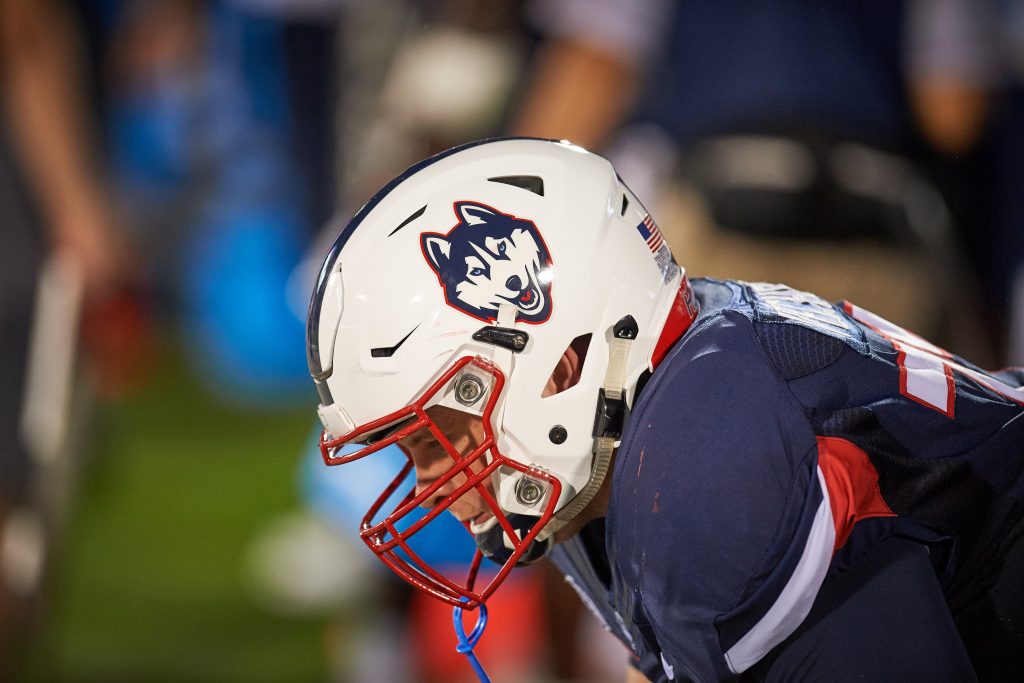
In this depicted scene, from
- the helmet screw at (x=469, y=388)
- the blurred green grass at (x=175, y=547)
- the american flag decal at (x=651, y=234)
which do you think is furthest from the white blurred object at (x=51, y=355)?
the american flag decal at (x=651, y=234)

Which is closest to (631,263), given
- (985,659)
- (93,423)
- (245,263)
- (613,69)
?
(985,659)

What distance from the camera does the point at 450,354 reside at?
1.52m

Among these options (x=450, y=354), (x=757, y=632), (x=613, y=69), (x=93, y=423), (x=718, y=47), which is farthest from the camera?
(x=93, y=423)

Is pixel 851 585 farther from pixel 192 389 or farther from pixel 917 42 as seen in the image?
pixel 192 389

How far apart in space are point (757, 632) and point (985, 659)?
0.39 meters

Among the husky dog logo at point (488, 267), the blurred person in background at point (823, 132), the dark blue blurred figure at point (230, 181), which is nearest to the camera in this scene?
the husky dog logo at point (488, 267)

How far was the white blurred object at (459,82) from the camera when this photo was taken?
361 centimetres

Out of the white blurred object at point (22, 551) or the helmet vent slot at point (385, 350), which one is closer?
the helmet vent slot at point (385, 350)

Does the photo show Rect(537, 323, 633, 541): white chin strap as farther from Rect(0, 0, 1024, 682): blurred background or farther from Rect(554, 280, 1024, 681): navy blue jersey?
Rect(0, 0, 1024, 682): blurred background

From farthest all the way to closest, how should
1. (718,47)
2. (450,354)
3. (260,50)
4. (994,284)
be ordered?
(260,50) → (994,284) → (718,47) → (450,354)

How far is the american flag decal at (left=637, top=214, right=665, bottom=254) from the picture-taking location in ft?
5.27

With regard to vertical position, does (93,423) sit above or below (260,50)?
below

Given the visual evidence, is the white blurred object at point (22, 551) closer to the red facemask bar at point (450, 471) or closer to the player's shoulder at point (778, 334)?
the red facemask bar at point (450, 471)

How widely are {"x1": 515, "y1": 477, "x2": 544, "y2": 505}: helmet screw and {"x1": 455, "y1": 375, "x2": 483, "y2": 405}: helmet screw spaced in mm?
135
